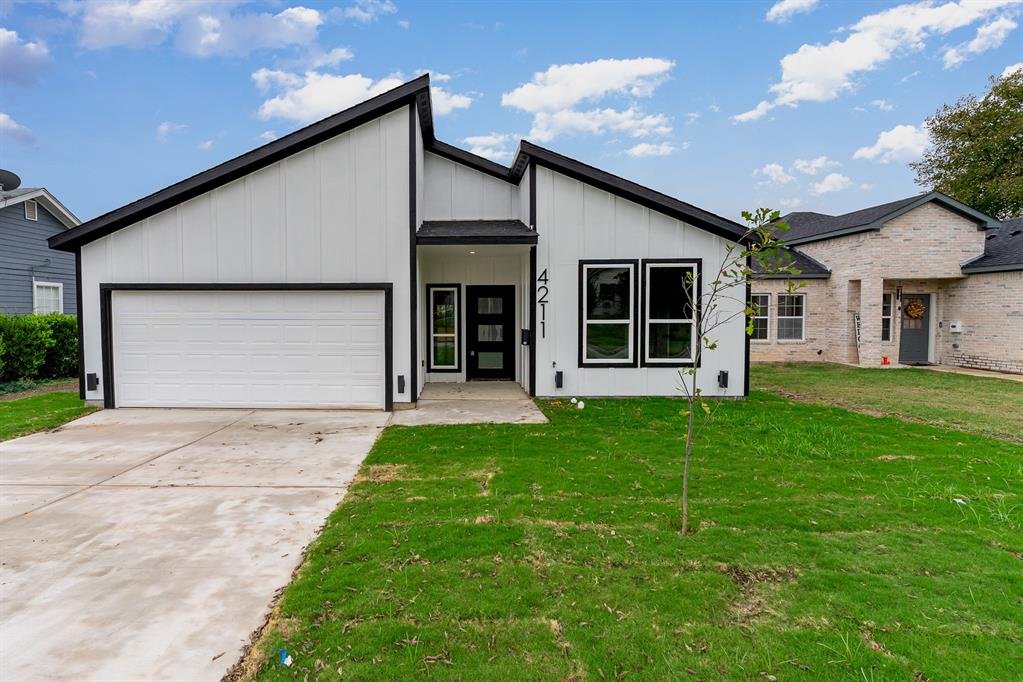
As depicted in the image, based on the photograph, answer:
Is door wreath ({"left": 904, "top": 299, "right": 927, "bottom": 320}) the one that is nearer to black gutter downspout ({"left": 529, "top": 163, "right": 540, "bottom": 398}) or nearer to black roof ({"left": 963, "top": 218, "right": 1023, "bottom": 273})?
black roof ({"left": 963, "top": 218, "right": 1023, "bottom": 273})

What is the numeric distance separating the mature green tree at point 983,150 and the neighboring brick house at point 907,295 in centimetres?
1093

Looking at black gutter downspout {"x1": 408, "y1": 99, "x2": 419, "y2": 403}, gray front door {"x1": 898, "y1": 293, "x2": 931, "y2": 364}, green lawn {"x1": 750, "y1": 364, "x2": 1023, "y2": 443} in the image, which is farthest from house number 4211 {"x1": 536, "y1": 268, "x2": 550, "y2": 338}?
gray front door {"x1": 898, "y1": 293, "x2": 931, "y2": 364}

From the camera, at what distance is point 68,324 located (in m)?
12.4

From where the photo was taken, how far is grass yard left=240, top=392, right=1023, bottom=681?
2309mm

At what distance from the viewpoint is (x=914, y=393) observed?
1017 cm

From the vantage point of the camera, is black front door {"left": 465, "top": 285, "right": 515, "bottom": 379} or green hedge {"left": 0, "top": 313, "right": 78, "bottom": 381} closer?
green hedge {"left": 0, "top": 313, "right": 78, "bottom": 381}

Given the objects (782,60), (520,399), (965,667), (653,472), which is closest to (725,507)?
(653,472)

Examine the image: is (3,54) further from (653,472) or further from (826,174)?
(826,174)

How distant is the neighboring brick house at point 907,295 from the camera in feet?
45.4

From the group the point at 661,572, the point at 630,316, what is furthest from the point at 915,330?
the point at 661,572

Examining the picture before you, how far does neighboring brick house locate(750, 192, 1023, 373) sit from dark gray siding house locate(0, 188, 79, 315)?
21.7m

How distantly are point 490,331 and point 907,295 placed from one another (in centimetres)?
1329

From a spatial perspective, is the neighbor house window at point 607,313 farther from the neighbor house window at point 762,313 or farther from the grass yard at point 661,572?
the neighbor house window at point 762,313

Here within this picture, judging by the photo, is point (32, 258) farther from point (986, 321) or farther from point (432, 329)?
point (986, 321)
